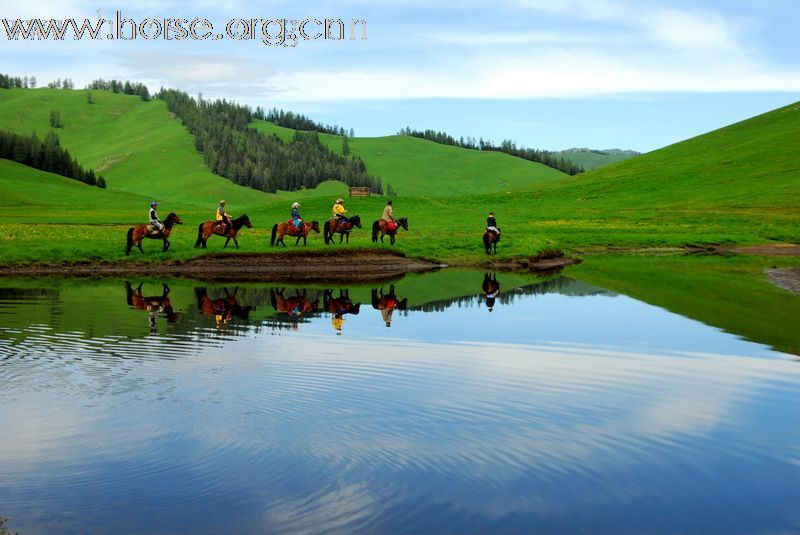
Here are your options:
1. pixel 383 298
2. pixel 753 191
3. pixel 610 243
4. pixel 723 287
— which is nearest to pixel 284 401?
pixel 383 298

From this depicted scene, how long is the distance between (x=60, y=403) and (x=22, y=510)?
629cm

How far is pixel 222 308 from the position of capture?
114 ft

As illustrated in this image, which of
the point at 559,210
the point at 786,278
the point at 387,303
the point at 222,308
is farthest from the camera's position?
the point at 559,210

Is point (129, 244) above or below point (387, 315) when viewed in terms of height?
above

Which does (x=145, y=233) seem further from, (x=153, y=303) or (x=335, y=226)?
(x=153, y=303)

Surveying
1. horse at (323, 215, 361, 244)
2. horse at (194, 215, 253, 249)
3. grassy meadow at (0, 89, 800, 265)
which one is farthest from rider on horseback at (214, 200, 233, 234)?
horse at (323, 215, 361, 244)

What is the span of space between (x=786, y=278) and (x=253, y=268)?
97.5 ft

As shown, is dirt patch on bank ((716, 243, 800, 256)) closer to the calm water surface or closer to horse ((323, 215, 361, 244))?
horse ((323, 215, 361, 244))

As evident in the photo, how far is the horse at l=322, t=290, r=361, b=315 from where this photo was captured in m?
34.3

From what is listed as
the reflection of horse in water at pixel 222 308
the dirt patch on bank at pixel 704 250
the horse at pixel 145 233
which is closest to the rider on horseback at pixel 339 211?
the horse at pixel 145 233

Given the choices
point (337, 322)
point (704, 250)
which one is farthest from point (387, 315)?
point (704, 250)

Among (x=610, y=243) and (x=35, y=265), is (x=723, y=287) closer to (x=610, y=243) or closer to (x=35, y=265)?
(x=610, y=243)

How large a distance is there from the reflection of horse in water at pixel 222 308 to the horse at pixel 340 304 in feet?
10.1

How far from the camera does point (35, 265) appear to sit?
175 feet
